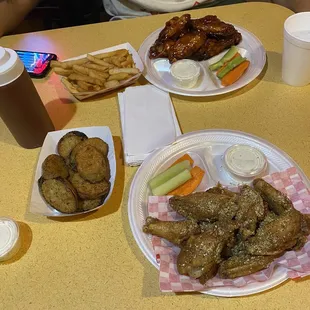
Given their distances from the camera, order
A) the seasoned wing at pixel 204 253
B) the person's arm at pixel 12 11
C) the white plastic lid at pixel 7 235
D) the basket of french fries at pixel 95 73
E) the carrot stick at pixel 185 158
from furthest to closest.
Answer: the person's arm at pixel 12 11 → the basket of french fries at pixel 95 73 → the carrot stick at pixel 185 158 → the white plastic lid at pixel 7 235 → the seasoned wing at pixel 204 253

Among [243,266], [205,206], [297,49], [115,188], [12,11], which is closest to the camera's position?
[243,266]

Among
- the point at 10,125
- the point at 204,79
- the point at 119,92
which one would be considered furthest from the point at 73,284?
the point at 204,79

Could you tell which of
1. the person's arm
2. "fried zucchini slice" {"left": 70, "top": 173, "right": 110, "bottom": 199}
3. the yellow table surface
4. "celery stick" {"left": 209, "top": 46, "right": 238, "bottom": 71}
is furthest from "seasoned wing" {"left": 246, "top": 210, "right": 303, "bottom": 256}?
the person's arm

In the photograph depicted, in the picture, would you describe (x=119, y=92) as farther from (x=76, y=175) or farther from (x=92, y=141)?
(x=76, y=175)

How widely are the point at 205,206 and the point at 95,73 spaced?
781 mm

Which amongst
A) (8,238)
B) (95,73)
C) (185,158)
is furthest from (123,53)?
(8,238)

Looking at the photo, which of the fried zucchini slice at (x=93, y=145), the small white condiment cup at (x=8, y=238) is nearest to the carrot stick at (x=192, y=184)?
the fried zucchini slice at (x=93, y=145)

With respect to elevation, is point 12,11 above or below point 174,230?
above

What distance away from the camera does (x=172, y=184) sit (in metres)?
1.24

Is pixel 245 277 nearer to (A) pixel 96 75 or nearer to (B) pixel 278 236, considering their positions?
(B) pixel 278 236

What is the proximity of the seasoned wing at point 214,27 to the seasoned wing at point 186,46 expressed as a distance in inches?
1.5

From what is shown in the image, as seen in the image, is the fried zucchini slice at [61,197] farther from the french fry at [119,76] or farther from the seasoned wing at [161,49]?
the seasoned wing at [161,49]

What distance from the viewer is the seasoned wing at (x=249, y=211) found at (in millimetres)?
1020

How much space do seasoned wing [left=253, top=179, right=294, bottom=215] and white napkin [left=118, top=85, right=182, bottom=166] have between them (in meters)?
0.38
